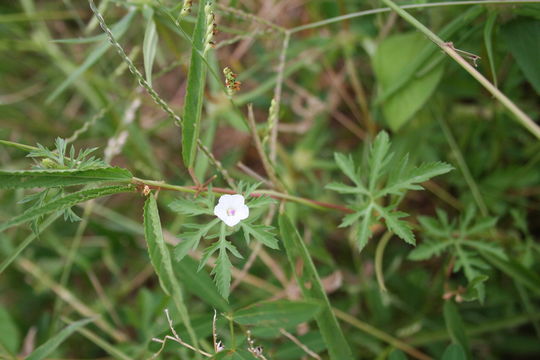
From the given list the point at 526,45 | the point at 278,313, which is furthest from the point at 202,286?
the point at 526,45

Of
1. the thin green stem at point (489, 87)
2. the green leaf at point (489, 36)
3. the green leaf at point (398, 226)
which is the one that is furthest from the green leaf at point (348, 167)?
the green leaf at point (489, 36)

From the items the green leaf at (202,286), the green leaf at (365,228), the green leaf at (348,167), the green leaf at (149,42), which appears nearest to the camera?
the green leaf at (365,228)

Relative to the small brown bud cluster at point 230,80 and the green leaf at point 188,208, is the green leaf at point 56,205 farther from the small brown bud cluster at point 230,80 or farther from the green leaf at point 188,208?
the small brown bud cluster at point 230,80

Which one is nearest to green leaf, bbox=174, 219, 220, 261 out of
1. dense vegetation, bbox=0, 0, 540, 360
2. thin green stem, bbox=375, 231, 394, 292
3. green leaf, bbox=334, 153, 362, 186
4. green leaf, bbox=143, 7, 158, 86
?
dense vegetation, bbox=0, 0, 540, 360

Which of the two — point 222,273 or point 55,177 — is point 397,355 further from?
point 55,177

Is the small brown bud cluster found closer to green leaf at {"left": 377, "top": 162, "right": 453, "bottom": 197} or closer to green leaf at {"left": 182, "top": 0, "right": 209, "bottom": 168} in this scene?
green leaf at {"left": 182, "top": 0, "right": 209, "bottom": 168}

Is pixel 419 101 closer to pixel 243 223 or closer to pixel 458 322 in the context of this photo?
pixel 458 322

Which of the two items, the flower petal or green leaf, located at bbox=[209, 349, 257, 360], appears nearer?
the flower petal
